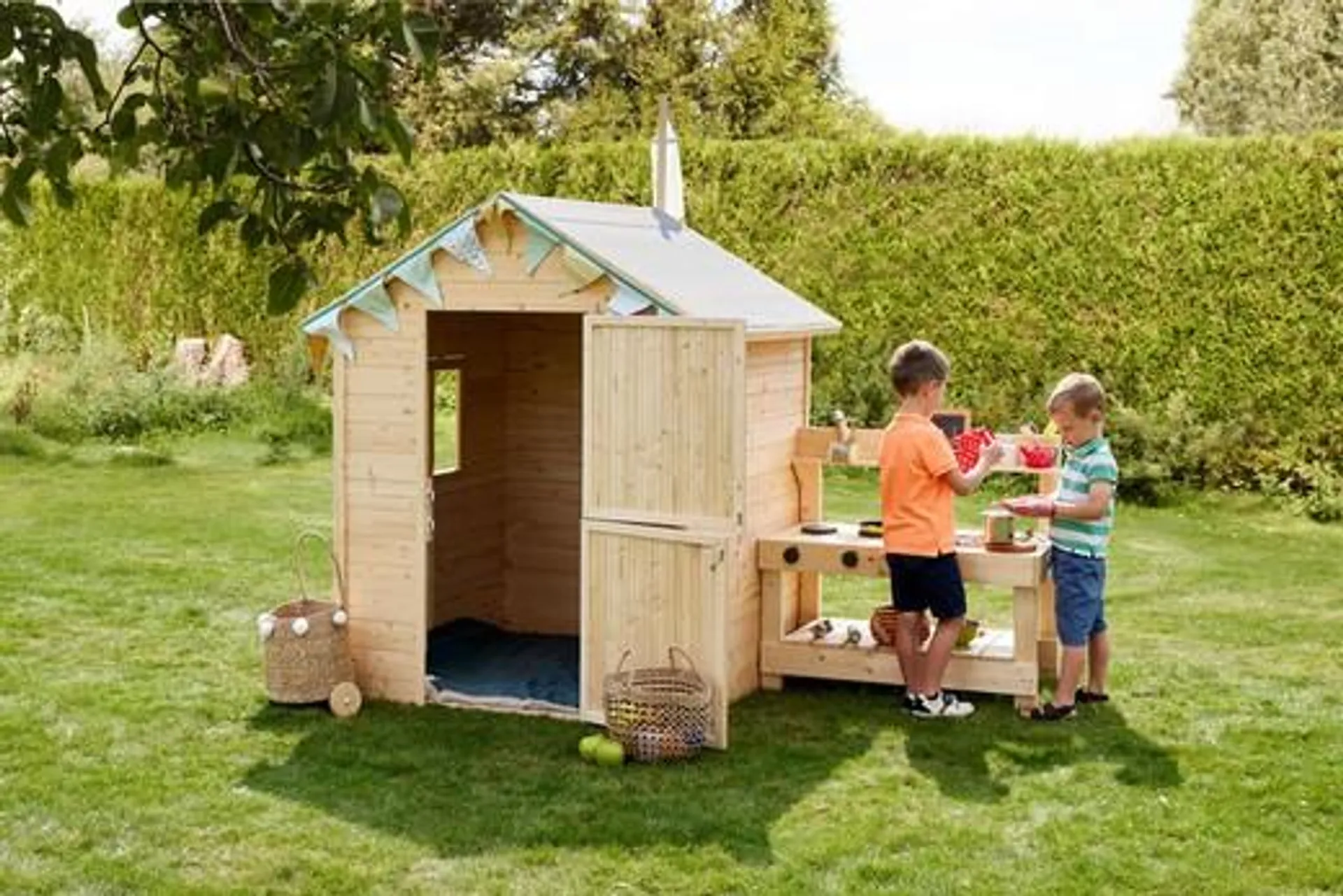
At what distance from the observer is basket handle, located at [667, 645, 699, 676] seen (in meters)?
7.27

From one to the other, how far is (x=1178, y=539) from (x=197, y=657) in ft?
24.7

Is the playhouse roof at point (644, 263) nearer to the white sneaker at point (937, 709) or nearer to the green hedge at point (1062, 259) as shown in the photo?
the white sneaker at point (937, 709)

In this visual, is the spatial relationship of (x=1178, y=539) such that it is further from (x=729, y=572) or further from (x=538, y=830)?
(x=538, y=830)

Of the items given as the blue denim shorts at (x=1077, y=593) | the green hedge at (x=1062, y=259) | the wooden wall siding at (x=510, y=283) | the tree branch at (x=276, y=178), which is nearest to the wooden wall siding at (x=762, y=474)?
the wooden wall siding at (x=510, y=283)

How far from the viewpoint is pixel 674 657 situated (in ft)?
24.1

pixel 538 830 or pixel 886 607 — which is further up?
pixel 886 607

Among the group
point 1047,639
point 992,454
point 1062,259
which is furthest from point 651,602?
point 1062,259

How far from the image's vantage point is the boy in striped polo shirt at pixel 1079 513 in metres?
7.59

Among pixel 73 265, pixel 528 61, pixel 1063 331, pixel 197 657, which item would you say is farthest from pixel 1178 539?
pixel 528 61

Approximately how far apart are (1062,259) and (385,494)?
9067 millimetres

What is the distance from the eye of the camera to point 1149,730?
25.0 ft

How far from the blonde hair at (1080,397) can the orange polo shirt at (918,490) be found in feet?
1.78

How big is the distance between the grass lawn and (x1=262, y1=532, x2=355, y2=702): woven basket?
14 cm

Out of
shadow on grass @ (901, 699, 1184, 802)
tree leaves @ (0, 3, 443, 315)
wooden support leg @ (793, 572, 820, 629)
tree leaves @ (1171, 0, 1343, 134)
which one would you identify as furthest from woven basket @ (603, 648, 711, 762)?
tree leaves @ (1171, 0, 1343, 134)
